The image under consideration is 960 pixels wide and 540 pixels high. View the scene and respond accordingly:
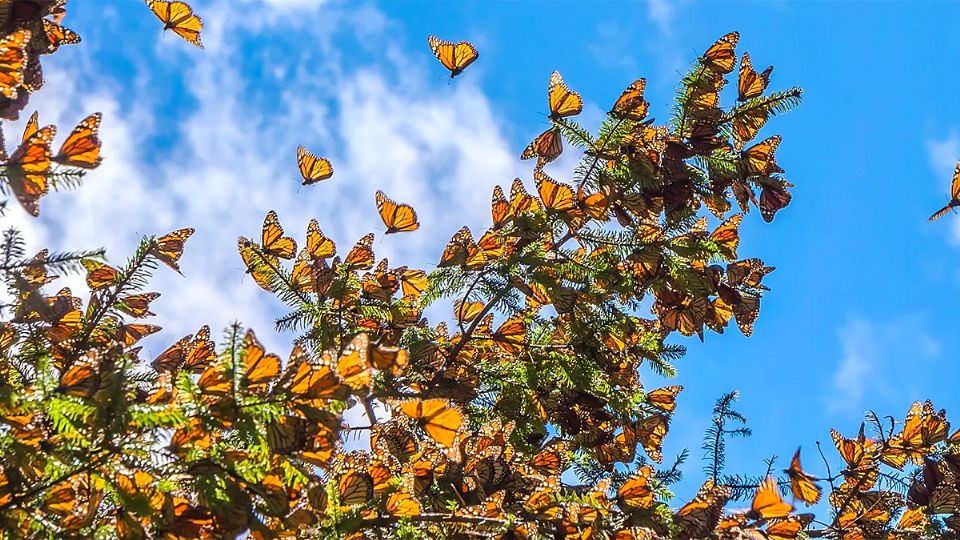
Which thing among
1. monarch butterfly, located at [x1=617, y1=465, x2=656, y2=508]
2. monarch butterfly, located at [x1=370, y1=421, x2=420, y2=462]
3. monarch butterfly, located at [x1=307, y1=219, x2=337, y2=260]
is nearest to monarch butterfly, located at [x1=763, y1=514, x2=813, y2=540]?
monarch butterfly, located at [x1=617, y1=465, x2=656, y2=508]

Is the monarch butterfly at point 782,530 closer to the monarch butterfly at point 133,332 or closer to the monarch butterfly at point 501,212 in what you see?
the monarch butterfly at point 501,212

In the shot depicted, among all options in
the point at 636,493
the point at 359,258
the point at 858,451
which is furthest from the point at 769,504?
the point at 359,258

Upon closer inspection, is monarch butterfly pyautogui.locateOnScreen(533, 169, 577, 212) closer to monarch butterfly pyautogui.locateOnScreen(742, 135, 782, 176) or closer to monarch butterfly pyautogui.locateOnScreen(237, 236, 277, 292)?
monarch butterfly pyautogui.locateOnScreen(742, 135, 782, 176)

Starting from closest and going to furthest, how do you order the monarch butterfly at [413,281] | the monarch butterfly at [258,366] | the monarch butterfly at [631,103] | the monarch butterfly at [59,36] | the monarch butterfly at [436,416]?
the monarch butterfly at [258,366] < the monarch butterfly at [436,416] < the monarch butterfly at [59,36] < the monarch butterfly at [631,103] < the monarch butterfly at [413,281]

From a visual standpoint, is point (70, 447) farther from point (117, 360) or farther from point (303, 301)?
point (303, 301)

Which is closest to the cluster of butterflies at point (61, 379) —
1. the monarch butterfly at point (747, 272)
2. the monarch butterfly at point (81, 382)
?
the monarch butterfly at point (81, 382)
